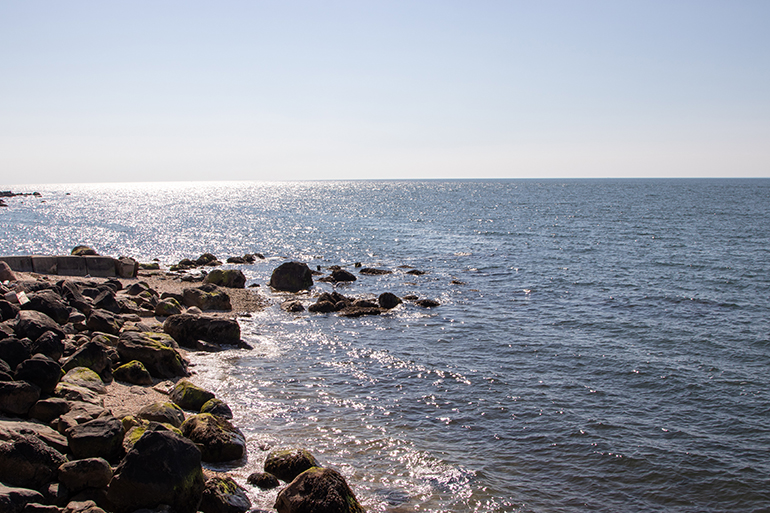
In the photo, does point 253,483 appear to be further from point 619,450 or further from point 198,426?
point 619,450

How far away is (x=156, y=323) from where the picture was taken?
1022 inches

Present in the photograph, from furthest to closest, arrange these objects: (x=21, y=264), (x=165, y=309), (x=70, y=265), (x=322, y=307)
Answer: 1. (x=70, y=265)
2. (x=21, y=264)
3. (x=322, y=307)
4. (x=165, y=309)

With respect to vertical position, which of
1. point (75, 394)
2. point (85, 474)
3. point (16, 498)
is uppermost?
point (75, 394)

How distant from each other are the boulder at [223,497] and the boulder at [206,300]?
21.7m

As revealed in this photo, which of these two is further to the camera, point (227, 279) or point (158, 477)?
point (227, 279)

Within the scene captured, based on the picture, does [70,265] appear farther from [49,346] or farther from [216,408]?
[216,408]

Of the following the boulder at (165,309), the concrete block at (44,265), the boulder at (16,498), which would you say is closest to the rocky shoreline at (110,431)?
the boulder at (16,498)

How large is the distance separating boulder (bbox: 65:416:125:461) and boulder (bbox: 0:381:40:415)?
1555 millimetres

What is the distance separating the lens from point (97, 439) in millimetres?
10891

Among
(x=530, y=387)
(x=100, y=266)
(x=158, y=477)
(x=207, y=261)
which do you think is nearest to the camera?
(x=158, y=477)

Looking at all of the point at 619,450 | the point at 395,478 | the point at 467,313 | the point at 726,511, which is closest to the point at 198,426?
the point at 395,478

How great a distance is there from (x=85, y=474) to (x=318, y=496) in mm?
4652

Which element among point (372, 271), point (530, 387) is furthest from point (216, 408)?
point (372, 271)

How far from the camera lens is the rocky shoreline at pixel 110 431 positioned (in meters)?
9.73
